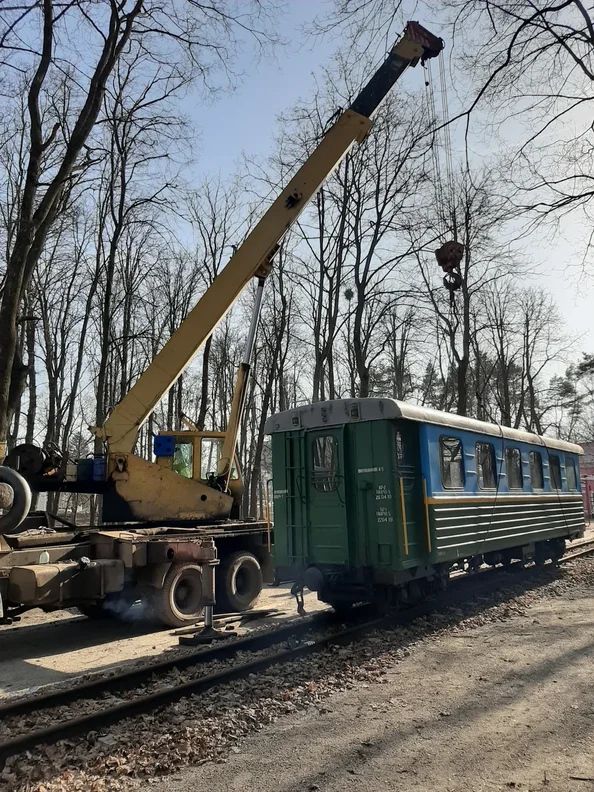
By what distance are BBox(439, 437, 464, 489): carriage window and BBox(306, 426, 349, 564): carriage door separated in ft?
4.97

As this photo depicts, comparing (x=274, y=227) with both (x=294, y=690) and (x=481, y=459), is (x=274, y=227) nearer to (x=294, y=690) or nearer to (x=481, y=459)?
(x=481, y=459)

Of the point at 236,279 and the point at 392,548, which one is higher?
the point at 236,279

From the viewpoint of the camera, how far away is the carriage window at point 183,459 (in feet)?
35.4

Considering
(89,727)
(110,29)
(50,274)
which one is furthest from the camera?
(50,274)

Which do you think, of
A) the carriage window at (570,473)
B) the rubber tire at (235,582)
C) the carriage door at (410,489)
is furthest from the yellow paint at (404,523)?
the carriage window at (570,473)

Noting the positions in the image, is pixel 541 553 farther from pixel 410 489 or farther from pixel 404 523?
pixel 404 523

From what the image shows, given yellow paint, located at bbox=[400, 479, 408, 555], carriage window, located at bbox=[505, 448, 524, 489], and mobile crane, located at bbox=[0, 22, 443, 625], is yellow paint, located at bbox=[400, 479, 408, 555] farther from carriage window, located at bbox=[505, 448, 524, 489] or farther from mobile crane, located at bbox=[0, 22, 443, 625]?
carriage window, located at bbox=[505, 448, 524, 489]

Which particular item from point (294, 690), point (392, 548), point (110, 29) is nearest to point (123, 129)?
point (110, 29)

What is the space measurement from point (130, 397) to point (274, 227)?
153 inches

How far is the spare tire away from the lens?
23.1 feet

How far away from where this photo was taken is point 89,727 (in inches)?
196

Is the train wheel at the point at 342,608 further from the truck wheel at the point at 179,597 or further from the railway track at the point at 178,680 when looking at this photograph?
the truck wheel at the point at 179,597

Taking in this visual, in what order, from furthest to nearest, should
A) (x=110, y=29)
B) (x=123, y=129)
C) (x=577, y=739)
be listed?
(x=123, y=129) < (x=110, y=29) < (x=577, y=739)

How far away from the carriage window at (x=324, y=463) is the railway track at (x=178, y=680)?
6.18 ft
